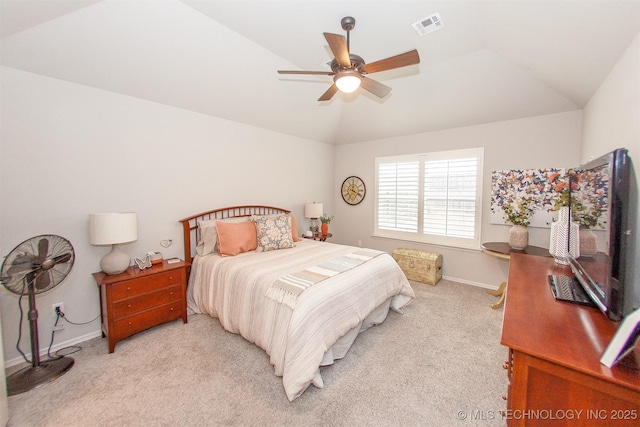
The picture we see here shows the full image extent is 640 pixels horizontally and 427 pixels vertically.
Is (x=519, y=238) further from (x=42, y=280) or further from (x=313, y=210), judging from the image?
(x=42, y=280)

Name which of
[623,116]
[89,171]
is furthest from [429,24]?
[89,171]

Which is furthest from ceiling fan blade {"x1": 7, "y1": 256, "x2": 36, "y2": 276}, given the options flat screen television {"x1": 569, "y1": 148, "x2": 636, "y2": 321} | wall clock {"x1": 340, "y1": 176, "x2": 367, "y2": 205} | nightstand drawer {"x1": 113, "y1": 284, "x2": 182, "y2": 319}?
wall clock {"x1": 340, "y1": 176, "x2": 367, "y2": 205}

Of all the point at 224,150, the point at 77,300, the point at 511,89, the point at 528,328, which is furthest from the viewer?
the point at 224,150

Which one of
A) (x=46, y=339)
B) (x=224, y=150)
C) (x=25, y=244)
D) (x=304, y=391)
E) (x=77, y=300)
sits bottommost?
(x=304, y=391)

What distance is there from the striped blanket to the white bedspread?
0.16 ft

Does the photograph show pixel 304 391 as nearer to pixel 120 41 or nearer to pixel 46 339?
pixel 46 339

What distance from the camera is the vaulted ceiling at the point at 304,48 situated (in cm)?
182

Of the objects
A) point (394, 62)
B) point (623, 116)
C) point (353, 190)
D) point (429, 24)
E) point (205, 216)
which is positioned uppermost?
point (429, 24)

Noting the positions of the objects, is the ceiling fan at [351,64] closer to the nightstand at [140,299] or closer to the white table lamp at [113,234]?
the white table lamp at [113,234]

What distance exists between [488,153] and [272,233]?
3.38 m

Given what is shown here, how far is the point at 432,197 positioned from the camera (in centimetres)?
424

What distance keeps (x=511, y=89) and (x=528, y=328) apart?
318 cm

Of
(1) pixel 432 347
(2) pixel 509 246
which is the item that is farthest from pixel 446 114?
(1) pixel 432 347

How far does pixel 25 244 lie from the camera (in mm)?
1918
